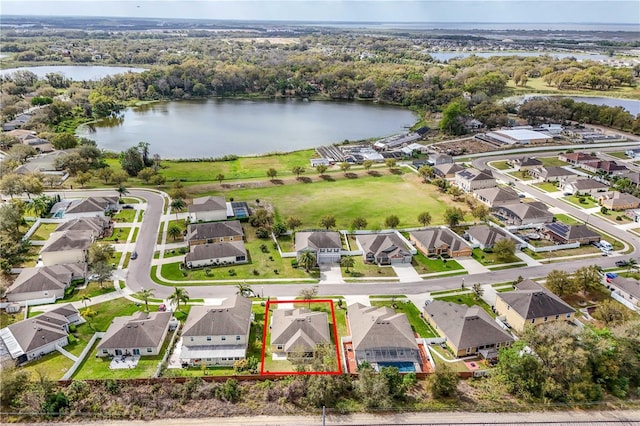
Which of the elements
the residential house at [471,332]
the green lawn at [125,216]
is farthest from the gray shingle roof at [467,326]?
the green lawn at [125,216]

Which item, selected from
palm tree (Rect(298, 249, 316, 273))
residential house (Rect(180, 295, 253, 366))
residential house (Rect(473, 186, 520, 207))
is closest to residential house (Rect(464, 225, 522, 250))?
residential house (Rect(473, 186, 520, 207))

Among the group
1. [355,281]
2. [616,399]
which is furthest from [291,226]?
[616,399]

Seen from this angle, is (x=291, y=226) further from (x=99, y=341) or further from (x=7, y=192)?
(x=7, y=192)

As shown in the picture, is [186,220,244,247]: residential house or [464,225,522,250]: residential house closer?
[464,225,522,250]: residential house

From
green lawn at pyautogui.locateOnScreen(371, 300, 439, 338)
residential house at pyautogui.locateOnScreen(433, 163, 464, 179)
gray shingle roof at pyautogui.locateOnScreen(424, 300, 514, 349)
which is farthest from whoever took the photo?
residential house at pyautogui.locateOnScreen(433, 163, 464, 179)

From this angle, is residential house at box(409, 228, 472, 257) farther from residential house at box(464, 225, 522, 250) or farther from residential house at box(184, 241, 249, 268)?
residential house at box(184, 241, 249, 268)

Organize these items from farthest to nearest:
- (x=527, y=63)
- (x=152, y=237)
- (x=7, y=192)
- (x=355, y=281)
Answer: (x=527, y=63) < (x=7, y=192) < (x=152, y=237) < (x=355, y=281)
